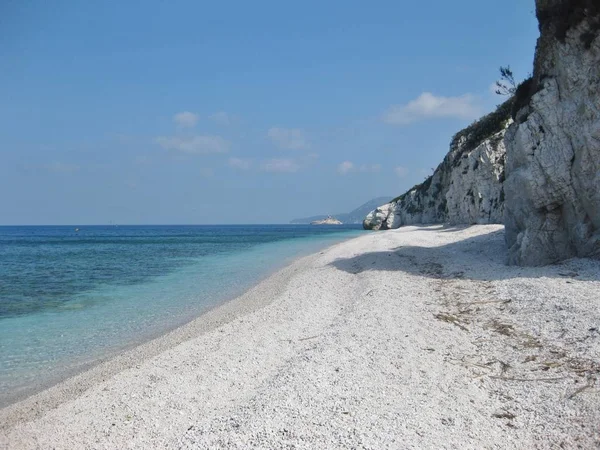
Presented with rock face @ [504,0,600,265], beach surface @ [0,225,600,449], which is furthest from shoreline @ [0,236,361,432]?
rock face @ [504,0,600,265]

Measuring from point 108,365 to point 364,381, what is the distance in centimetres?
630

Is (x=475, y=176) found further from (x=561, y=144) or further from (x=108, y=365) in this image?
(x=108, y=365)

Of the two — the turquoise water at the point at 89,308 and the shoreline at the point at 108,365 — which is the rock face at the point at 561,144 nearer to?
the shoreline at the point at 108,365

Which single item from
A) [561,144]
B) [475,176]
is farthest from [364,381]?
[475,176]

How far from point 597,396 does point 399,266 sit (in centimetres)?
1227

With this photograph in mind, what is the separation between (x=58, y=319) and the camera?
1444cm

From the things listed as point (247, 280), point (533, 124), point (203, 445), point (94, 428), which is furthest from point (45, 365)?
point (533, 124)

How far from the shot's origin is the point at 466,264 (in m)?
16.1

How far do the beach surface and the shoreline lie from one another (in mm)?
64

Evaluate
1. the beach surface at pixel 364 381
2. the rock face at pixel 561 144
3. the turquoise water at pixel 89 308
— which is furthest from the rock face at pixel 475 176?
the beach surface at pixel 364 381

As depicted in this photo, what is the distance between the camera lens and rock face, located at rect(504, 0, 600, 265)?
43.5 feet

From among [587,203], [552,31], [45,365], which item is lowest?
[45,365]

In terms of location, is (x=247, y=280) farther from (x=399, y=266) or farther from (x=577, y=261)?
(x=577, y=261)

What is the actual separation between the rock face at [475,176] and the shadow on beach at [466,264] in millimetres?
13099
